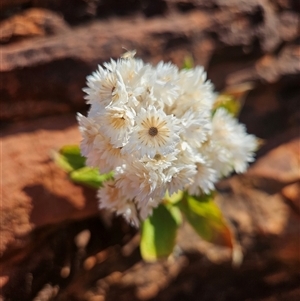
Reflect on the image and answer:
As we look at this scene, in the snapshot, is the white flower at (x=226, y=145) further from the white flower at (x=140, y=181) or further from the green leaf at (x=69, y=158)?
the green leaf at (x=69, y=158)

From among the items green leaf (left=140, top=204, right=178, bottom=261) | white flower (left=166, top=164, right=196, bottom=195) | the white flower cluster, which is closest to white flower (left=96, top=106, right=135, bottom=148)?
the white flower cluster

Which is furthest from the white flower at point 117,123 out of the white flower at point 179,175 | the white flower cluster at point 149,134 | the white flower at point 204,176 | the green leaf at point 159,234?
the green leaf at point 159,234

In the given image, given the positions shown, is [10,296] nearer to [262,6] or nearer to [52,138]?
[52,138]

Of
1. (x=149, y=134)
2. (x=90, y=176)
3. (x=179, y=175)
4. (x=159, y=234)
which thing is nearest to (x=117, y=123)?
(x=149, y=134)

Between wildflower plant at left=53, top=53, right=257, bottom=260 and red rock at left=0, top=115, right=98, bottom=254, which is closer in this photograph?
wildflower plant at left=53, top=53, right=257, bottom=260

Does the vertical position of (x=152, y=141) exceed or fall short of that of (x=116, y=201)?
it exceeds it

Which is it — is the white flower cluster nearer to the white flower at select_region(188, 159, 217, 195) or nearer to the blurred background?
the white flower at select_region(188, 159, 217, 195)

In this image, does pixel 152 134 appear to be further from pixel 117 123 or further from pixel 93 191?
pixel 93 191
